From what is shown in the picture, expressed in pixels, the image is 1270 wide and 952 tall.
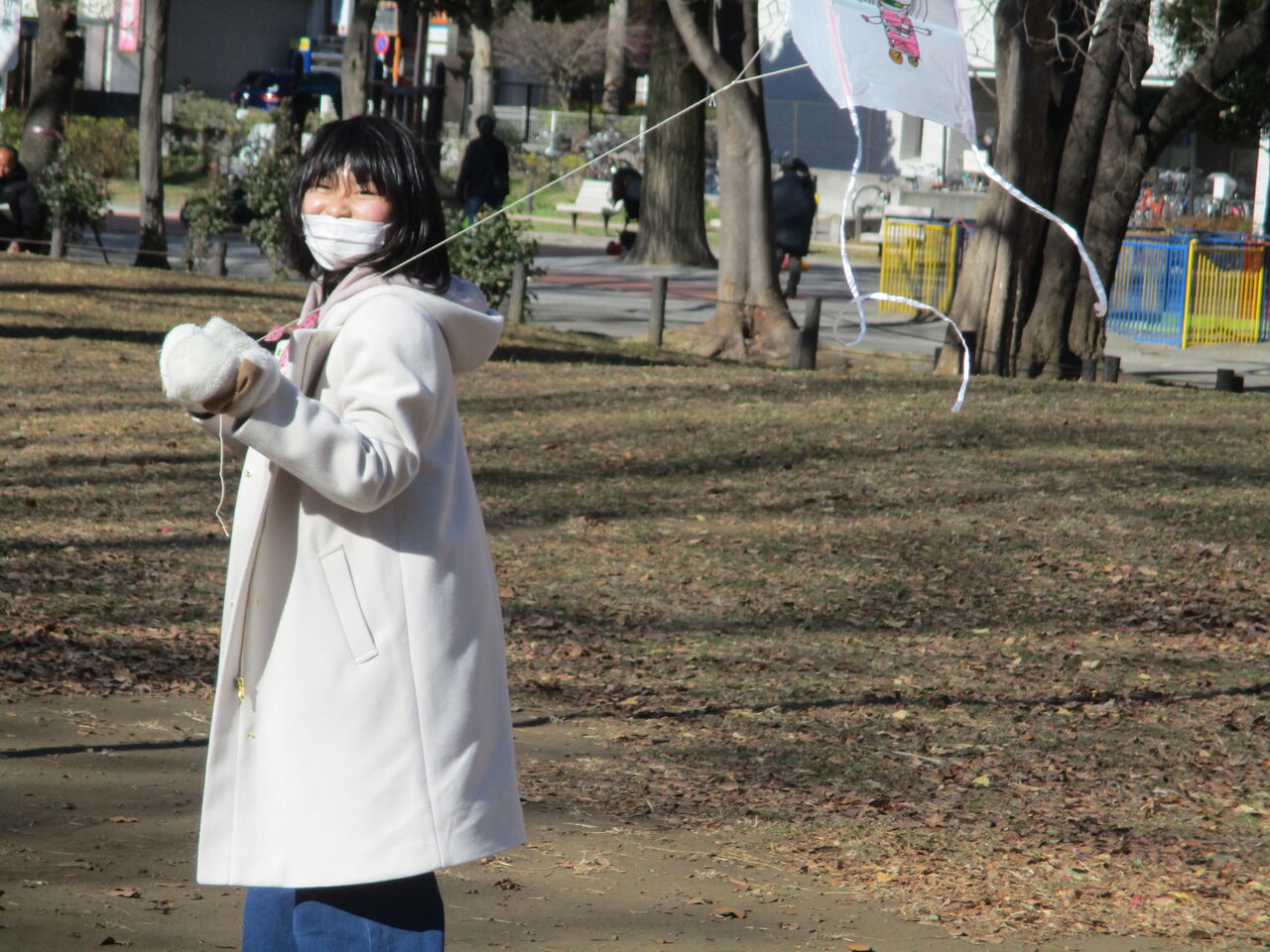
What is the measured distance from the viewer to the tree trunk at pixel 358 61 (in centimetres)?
1998

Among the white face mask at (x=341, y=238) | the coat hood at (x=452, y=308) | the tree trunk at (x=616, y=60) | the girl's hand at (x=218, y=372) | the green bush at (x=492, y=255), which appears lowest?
the girl's hand at (x=218, y=372)

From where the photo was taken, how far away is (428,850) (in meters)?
2.39

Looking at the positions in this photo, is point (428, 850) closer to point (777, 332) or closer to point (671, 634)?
point (671, 634)

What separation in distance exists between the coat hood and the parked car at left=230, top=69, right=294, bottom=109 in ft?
136

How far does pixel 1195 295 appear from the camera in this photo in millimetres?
18828

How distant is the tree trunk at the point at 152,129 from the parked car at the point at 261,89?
24.3 m

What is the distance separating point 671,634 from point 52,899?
3.21 meters

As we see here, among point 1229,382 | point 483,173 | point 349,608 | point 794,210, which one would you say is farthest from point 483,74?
point 349,608

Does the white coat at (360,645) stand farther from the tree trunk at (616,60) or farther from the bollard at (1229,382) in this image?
the tree trunk at (616,60)

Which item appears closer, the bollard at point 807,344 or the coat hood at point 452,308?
the coat hood at point 452,308

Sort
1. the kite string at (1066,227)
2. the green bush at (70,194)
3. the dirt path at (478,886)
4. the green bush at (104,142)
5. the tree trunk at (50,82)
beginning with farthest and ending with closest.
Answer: the green bush at (104,142) → the tree trunk at (50,82) → the green bush at (70,194) → the dirt path at (478,886) → the kite string at (1066,227)

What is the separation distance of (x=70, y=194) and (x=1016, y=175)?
436 inches

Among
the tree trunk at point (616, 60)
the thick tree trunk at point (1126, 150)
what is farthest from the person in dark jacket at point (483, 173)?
the tree trunk at point (616, 60)

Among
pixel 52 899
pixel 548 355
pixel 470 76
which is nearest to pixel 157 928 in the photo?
pixel 52 899
